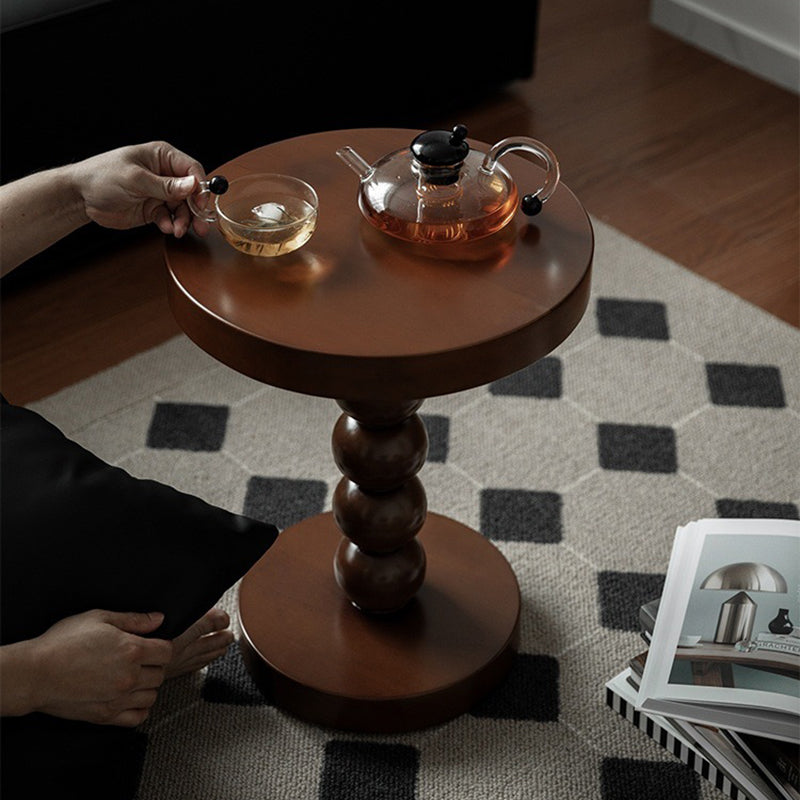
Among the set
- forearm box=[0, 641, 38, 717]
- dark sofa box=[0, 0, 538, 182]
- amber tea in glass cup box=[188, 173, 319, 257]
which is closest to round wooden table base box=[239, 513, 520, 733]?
forearm box=[0, 641, 38, 717]

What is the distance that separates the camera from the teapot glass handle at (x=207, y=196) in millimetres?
1029

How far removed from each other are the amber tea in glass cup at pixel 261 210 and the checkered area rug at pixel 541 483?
49cm

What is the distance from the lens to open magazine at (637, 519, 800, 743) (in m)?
1.01

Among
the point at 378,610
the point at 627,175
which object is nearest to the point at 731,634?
the point at 378,610

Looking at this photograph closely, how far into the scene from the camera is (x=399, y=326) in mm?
944

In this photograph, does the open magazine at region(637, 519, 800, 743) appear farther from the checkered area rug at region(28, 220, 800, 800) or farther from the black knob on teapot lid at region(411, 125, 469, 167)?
the black knob on teapot lid at region(411, 125, 469, 167)

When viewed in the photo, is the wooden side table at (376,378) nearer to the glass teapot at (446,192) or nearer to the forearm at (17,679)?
the glass teapot at (446,192)

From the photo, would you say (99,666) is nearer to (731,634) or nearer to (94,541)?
(94,541)

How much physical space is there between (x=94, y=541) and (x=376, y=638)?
35 cm

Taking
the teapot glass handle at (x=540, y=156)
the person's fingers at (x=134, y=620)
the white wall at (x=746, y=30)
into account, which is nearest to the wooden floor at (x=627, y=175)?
the white wall at (x=746, y=30)

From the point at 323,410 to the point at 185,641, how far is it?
472mm

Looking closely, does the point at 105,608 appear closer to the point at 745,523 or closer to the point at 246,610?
the point at 246,610

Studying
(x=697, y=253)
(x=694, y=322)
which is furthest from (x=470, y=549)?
(x=697, y=253)

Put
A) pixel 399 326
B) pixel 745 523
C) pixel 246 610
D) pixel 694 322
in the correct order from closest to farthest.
→ pixel 399 326 < pixel 745 523 < pixel 246 610 < pixel 694 322
